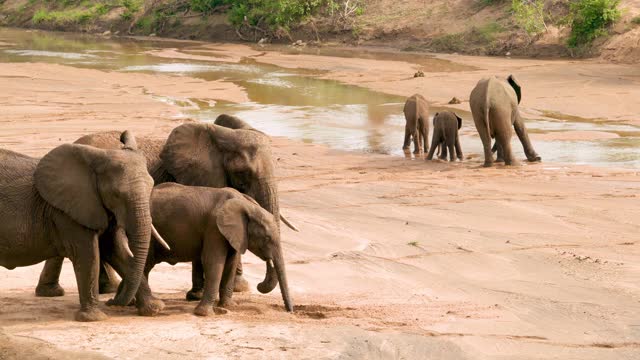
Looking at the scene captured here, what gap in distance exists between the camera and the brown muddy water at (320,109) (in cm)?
1952

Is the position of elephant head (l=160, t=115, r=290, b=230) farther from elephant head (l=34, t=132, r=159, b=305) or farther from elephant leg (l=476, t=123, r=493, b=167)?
elephant leg (l=476, t=123, r=493, b=167)

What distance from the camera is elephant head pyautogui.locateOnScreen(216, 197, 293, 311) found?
27.9ft

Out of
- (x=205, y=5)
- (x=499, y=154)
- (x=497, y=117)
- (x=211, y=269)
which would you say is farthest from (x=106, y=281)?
(x=205, y=5)

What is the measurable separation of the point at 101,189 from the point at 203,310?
1.32m

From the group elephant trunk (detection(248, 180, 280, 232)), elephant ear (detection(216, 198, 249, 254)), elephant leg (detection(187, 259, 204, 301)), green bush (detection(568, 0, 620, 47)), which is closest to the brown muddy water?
green bush (detection(568, 0, 620, 47))

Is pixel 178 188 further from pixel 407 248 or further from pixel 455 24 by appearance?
pixel 455 24

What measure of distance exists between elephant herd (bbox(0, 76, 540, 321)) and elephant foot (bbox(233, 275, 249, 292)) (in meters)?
0.02

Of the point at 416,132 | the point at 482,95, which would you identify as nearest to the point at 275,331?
the point at 482,95

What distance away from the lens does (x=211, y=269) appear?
8.60 metres

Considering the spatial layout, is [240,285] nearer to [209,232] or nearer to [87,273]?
[209,232]

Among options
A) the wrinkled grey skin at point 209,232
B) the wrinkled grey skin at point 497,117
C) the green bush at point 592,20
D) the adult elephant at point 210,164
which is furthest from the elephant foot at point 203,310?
the green bush at point 592,20

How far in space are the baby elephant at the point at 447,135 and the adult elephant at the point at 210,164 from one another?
8.98 metres

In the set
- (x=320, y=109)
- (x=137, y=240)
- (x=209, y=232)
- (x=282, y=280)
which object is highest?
(x=137, y=240)

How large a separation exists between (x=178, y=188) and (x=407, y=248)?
3506 millimetres
